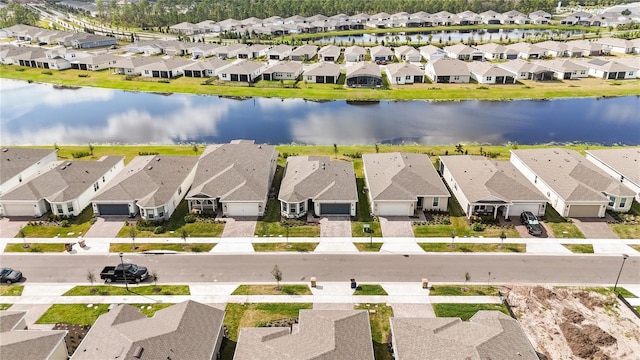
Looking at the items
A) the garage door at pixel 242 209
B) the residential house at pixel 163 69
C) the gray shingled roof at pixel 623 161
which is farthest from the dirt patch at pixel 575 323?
the residential house at pixel 163 69

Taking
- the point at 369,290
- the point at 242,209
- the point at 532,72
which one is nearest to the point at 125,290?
the point at 242,209

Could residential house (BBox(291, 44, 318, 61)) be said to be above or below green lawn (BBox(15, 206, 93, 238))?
above

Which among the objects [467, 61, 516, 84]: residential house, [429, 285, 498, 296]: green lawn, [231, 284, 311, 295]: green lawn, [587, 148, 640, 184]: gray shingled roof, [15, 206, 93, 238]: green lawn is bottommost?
[429, 285, 498, 296]: green lawn

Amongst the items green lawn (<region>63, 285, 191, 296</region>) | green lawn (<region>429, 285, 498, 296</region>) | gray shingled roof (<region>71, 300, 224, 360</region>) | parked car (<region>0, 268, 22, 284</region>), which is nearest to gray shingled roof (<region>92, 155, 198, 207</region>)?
parked car (<region>0, 268, 22, 284</region>)

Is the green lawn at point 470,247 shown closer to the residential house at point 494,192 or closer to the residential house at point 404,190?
the residential house at point 494,192

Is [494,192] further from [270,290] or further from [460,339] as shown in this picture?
[270,290]

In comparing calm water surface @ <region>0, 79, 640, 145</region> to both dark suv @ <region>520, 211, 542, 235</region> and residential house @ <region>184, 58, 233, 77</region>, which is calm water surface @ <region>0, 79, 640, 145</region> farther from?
dark suv @ <region>520, 211, 542, 235</region>

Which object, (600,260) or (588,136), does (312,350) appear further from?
(588,136)
